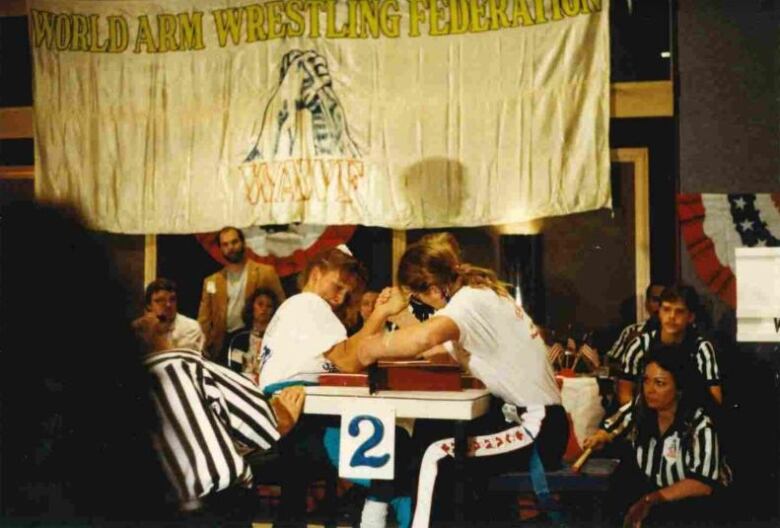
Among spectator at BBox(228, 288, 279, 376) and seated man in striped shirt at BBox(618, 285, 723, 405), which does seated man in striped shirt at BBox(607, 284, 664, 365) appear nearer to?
seated man in striped shirt at BBox(618, 285, 723, 405)

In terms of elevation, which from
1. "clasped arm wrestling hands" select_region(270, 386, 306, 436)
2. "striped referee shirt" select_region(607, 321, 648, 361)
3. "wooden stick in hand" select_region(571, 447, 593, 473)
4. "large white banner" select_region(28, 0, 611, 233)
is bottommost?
"wooden stick in hand" select_region(571, 447, 593, 473)

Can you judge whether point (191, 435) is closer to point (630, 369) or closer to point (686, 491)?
point (686, 491)

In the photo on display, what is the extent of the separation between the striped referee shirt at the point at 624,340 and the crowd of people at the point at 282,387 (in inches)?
0.5

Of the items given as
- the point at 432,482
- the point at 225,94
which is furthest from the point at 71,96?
the point at 432,482

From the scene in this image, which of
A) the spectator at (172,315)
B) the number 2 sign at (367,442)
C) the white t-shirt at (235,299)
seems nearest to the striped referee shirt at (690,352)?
the number 2 sign at (367,442)

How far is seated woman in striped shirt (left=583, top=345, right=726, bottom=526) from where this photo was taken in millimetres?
5102

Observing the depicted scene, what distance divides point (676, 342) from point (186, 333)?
141 inches

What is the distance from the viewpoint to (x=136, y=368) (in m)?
2.02

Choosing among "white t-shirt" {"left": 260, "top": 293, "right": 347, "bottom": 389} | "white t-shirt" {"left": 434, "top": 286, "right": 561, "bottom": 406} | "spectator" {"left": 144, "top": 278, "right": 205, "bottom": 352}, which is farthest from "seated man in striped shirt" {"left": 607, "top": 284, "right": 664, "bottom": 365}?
"spectator" {"left": 144, "top": 278, "right": 205, "bottom": 352}

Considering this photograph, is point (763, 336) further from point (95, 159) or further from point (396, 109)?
point (95, 159)

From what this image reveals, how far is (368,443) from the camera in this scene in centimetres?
504

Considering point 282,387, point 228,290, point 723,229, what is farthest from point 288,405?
point 723,229

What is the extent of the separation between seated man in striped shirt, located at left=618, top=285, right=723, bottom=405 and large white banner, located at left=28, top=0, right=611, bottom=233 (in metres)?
0.87

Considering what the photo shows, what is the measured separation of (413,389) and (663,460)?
1.45 metres
